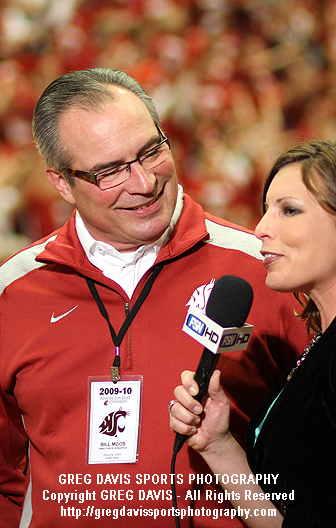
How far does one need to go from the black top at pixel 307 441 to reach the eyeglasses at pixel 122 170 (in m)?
0.68

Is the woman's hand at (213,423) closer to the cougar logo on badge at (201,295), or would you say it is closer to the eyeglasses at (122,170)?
the cougar logo on badge at (201,295)

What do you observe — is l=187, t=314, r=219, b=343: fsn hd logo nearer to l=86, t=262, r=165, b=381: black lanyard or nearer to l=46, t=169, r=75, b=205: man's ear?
l=86, t=262, r=165, b=381: black lanyard

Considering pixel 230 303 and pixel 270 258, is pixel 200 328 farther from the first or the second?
pixel 270 258

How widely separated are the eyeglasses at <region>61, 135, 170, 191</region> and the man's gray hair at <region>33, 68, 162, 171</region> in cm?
12

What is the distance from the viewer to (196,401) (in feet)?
3.40

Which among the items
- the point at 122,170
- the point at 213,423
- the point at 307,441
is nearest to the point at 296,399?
the point at 307,441

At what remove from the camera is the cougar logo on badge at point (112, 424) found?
53.9 inches

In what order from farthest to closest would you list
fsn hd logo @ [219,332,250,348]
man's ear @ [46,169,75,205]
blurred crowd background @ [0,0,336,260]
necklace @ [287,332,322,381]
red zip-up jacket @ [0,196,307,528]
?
blurred crowd background @ [0,0,336,260]
man's ear @ [46,169,75,205]
red zip-up jacket @ [0,196,307,528]
necklace @ [287,332,322,381]
fsn hd logo @ [219,332,250,348]

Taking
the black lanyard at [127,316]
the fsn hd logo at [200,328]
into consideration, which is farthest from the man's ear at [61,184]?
the fsn hd logo at [200,328]

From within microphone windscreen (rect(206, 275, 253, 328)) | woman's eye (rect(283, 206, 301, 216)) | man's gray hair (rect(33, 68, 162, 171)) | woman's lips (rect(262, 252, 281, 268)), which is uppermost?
man's gray hair (rect(33, 68, 162, 171))

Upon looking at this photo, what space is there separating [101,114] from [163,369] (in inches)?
28.5

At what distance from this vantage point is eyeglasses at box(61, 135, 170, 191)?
1461 millimetres

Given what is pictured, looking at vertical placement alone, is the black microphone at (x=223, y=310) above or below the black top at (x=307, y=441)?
above

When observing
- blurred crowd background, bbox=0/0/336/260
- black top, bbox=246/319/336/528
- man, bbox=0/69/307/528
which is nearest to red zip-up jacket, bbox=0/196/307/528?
man, bbox=0/69/307/528
